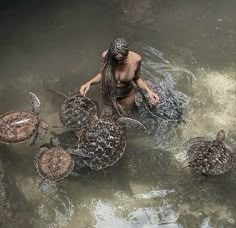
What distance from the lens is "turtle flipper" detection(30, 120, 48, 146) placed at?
5.77 metres

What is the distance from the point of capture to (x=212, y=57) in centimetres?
721

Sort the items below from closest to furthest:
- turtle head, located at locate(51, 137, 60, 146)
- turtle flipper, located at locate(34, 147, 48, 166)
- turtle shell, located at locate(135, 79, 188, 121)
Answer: turtle flipper, located at locate(34, 147, 48, 166), turtle head, located at locate(51, 137, 60, 146), turtle shell, located at locate(135, 79, 188, 121)

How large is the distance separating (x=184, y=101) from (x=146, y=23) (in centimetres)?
212

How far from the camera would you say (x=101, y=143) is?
513 cm

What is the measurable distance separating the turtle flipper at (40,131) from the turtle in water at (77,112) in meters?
0.30

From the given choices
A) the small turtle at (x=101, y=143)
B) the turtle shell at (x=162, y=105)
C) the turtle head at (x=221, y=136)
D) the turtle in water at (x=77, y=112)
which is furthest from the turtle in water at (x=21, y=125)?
the turtle head at (x=221, y=136)

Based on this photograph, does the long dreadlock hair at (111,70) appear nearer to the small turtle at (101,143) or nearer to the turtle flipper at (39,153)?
the small turtle at (101,143)

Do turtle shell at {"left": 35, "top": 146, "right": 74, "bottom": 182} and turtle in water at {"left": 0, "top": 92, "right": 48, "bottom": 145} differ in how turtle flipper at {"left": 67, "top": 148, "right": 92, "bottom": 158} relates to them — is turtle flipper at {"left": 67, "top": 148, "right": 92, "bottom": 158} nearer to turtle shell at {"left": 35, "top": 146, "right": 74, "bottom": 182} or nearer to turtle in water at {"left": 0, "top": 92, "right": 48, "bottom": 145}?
turtle shell at {"left": 35, "top": 146, "right": 74, "bottom": 182}

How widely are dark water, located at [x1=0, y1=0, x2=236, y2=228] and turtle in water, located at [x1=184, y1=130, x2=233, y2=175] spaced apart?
335 millimetres

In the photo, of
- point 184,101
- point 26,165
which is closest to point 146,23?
point 184,101

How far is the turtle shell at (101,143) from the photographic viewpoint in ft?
16.9

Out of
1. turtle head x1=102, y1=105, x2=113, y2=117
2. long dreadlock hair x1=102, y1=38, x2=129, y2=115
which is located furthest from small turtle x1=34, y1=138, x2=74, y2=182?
long dreadlock hair x1=102, y1=38, x2=129, y2=115

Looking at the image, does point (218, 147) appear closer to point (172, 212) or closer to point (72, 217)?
point (172, 212)

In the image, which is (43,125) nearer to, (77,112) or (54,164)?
(77,112)
